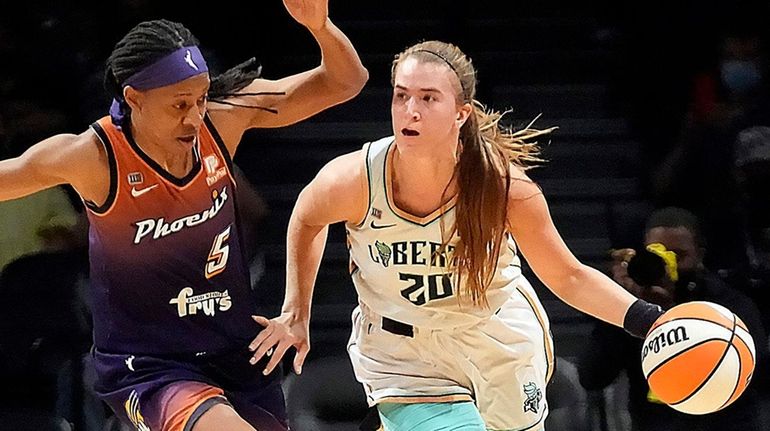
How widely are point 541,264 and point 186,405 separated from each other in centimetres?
95

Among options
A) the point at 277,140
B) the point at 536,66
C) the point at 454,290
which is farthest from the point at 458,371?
the point at 536,66

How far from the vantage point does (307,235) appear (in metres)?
3.27

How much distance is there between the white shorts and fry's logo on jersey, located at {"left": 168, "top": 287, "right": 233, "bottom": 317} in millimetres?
389

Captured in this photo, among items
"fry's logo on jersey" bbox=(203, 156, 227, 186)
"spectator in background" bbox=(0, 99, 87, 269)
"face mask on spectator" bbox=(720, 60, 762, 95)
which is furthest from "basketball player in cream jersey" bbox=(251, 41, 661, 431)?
"face mask on spectator" bbox=(720, 60, 762, 95)

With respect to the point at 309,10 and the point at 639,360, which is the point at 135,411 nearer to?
the point at 309,10

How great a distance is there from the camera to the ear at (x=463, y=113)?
3.08 metres

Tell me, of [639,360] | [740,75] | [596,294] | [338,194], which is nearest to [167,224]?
[338,194]

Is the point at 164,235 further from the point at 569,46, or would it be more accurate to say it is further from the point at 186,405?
the point at 569,46

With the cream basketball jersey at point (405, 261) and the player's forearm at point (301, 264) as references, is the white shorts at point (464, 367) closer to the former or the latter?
the cream basketball jersey at point (405, 261)

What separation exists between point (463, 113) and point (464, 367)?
0.66 m

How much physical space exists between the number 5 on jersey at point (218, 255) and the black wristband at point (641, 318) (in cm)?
101

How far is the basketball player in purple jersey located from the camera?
2.96 meters

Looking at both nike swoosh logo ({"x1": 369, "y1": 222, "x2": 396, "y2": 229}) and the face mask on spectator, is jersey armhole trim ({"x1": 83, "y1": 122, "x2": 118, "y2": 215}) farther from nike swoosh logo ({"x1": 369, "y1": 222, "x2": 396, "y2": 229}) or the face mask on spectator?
the face mask on spectator

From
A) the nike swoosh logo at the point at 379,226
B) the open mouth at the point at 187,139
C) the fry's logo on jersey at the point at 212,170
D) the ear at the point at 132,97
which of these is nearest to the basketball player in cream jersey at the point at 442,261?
the nike swoosh logo at the point at 379,226
